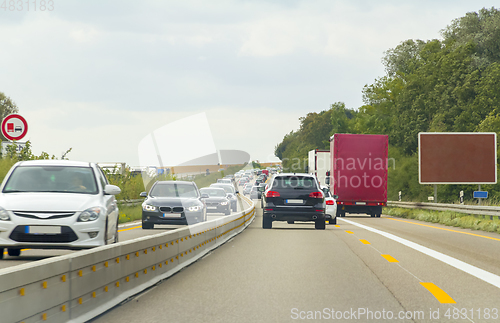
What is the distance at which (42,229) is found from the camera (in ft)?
34.0

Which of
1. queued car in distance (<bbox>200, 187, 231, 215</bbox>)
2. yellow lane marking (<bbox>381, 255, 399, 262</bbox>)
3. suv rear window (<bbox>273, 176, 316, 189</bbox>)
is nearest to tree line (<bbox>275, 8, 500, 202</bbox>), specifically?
queued car in distance (<bbox>200, 187, 231, 215</bbox>)

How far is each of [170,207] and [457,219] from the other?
12945 mm

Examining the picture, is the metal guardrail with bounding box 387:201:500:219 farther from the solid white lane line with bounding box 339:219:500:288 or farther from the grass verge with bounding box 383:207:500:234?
the solid white lane line with bounding box 339:219:500:288

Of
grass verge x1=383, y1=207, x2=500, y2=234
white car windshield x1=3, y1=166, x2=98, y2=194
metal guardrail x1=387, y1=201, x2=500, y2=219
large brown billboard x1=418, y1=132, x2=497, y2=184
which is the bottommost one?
grass verge x1=383, y1=207, x2=500, y2=234

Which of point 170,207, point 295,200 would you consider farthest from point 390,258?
point 170,207

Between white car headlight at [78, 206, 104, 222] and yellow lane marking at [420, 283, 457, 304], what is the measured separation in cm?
533

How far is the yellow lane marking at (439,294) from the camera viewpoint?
25.1 feet

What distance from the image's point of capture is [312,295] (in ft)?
26.6

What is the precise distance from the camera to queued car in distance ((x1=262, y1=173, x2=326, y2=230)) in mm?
20453

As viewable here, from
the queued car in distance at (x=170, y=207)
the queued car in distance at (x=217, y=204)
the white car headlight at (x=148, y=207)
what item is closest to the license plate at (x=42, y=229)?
the queued car in distance at (x=170, y=207)

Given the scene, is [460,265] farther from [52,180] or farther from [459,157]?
[459,157]

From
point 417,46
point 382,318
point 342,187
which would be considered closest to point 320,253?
point 382,318

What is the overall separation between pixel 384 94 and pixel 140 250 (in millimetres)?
84168

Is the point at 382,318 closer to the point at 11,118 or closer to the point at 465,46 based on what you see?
the point at 11,118
